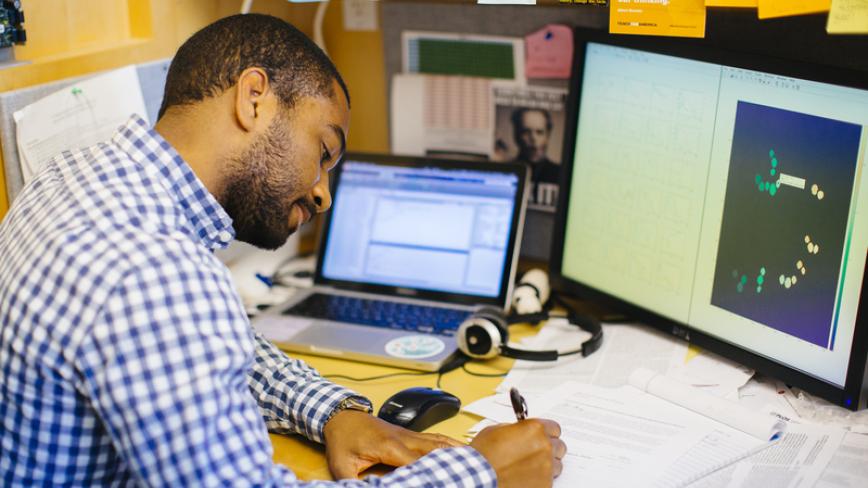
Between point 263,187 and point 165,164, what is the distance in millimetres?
104

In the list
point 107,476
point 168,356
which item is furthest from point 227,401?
point 107,476

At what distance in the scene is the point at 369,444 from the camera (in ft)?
3.11

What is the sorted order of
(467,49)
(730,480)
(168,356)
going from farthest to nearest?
(467,49), (730,480), (168,356)

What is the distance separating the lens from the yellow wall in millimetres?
1130

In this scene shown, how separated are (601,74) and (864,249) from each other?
0.43 m

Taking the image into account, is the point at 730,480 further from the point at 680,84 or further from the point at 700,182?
the point at 680,84

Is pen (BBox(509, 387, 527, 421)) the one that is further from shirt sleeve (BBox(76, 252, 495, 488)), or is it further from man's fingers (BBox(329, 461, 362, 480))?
shirt sleeve (BBox(76, 252, 495, 488))

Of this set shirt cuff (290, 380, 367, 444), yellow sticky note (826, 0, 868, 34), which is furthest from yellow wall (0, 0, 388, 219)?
yellow sticky note (826, 0, 868, 34)

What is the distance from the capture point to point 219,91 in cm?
89

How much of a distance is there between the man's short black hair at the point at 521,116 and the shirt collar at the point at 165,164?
683 mm

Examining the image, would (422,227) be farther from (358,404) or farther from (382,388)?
(358,404)

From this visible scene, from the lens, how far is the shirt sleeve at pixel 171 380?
2.31 feet

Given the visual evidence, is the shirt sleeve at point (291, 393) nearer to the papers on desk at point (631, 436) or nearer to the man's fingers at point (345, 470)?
the man's fingers at point (345, 470)

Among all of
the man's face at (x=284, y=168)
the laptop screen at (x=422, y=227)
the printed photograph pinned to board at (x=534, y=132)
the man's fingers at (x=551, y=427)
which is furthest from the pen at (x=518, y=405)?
the printed photograph pinned to board at (x=534, y=132)
